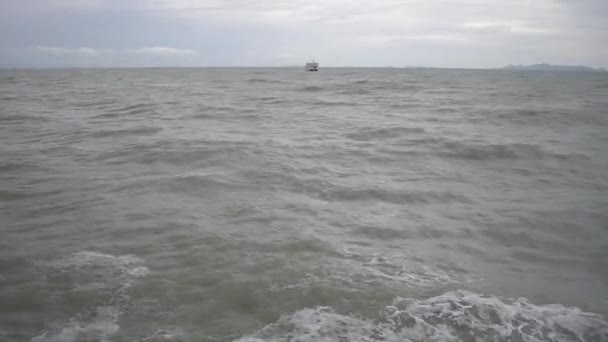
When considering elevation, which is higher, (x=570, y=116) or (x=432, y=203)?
(x=570, y=116)

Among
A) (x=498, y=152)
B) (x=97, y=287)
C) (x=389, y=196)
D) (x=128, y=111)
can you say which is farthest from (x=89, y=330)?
(x=128, y=111)

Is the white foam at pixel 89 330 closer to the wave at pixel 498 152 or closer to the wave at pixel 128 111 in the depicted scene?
the wave at pixel 498 152

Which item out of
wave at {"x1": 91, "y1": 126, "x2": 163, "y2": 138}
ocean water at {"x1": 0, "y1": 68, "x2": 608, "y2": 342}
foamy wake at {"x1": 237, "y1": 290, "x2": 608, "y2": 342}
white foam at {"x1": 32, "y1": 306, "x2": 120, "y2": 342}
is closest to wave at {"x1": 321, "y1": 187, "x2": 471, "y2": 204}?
ocean water at {"x1": 0, "y1": 68, "x2": 608, "y2": 342}

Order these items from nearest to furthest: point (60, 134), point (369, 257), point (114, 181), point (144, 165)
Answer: point (369, 257) → point (114, 181) → point (144, 165) → point (60, 134)

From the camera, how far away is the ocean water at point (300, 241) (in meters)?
3.21

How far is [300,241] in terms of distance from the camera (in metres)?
4.67

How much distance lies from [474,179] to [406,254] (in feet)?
12.6

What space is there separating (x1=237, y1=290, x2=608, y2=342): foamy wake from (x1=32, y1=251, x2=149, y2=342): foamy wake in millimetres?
1214

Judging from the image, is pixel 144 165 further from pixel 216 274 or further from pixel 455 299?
pixel 455 299

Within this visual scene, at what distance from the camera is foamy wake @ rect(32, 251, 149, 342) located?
2.97 meters

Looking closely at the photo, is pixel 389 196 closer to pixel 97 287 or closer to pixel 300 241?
pixel 300 241

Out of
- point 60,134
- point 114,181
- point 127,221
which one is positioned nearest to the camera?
point 127,221

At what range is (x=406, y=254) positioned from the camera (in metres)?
4.48

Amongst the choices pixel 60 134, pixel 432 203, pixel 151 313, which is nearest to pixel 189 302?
pixel 151 313
